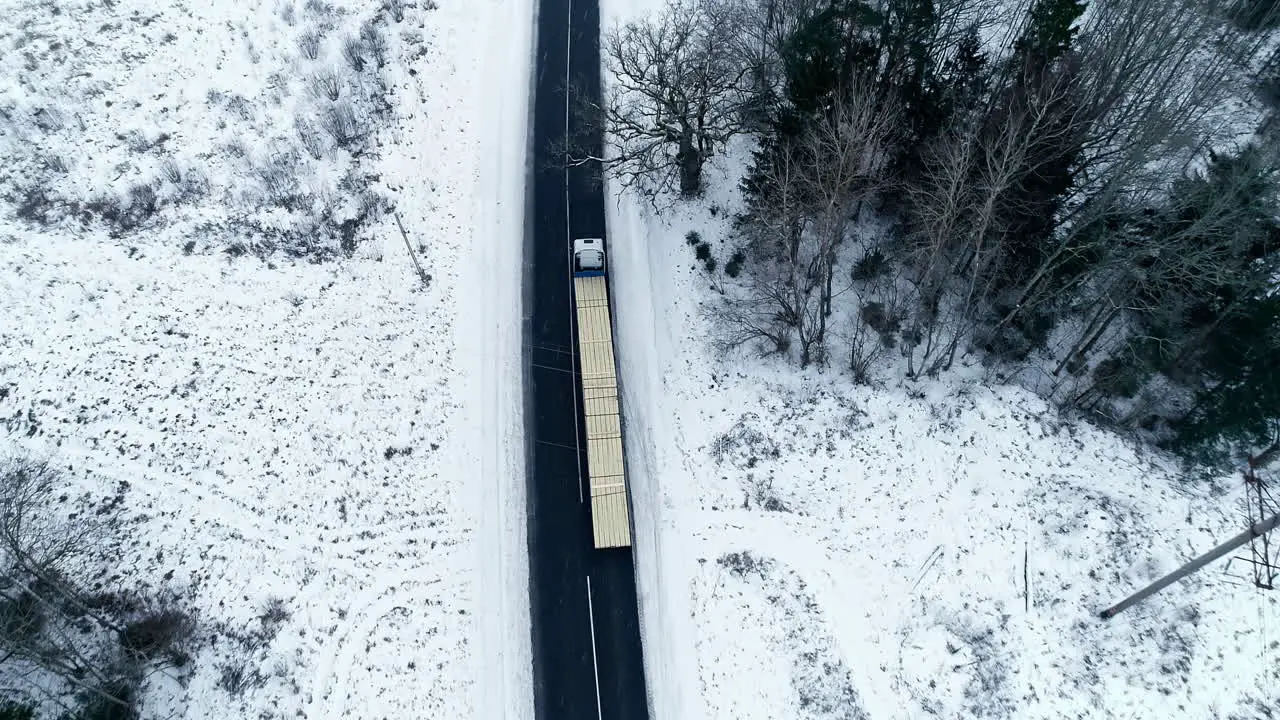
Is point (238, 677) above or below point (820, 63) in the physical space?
below

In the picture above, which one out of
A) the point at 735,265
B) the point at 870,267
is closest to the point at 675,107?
the point at 735,265

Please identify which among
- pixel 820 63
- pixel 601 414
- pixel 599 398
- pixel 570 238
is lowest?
pixel 601 414

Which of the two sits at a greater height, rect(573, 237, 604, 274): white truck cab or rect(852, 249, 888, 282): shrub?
rect(573, 237, 604, 274): white truck cab

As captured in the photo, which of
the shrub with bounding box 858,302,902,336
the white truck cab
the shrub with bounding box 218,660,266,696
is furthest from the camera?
the white truck cab

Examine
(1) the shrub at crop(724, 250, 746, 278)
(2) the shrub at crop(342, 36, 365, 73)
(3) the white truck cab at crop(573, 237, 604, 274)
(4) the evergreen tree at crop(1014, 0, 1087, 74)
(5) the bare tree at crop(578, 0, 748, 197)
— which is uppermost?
(2) the shrub at crop(342, 36, 365, 73)

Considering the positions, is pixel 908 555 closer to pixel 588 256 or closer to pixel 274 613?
pixel 588 256

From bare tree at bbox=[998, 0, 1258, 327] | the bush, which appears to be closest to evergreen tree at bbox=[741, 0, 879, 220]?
bare tree at bbox=[998, 0, 1258, 327]

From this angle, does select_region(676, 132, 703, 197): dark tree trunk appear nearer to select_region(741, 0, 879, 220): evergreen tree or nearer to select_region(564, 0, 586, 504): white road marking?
select_region(741, 0, 879, 220): evergreen tree

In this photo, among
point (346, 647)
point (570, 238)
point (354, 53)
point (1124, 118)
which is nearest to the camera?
point (346, 647)
